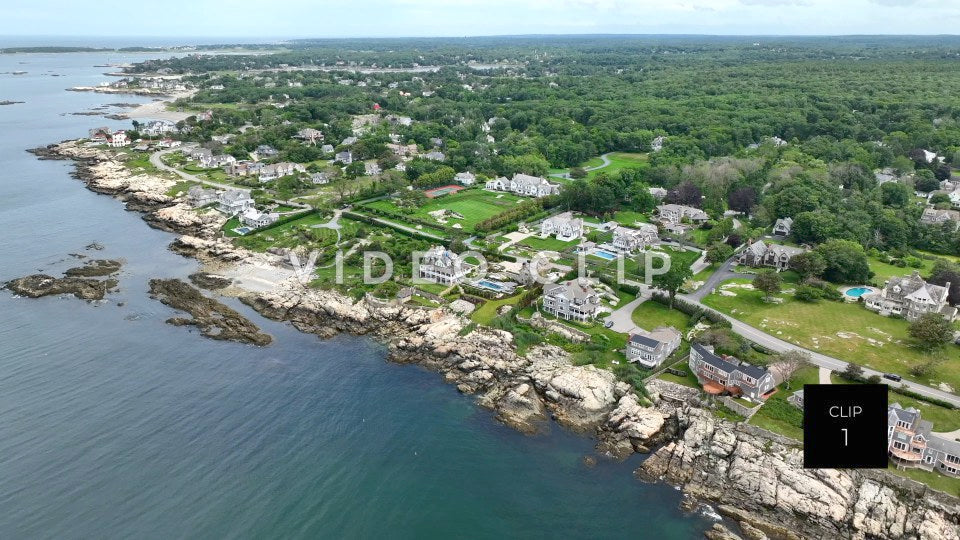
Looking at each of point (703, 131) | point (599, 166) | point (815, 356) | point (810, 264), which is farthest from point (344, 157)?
point (815, 356)

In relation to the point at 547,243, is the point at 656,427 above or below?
below

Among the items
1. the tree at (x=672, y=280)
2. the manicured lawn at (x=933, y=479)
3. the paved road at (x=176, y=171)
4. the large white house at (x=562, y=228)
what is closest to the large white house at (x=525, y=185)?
the large white house at (x=562, y=228)

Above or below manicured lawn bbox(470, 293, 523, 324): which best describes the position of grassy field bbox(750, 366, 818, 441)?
below

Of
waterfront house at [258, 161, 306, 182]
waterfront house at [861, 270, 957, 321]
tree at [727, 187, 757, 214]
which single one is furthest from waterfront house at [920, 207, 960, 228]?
waterfront house at [258, 161, 306, 182]

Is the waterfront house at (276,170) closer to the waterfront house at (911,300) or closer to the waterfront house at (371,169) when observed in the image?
the waterfront house at (371,169)

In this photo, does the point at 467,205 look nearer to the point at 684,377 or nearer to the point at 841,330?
the point at 684,377

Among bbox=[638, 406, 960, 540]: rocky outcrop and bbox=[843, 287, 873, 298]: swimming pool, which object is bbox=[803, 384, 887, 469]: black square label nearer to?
bbox=[638, 406, 960, 540]: rocky outcrop
